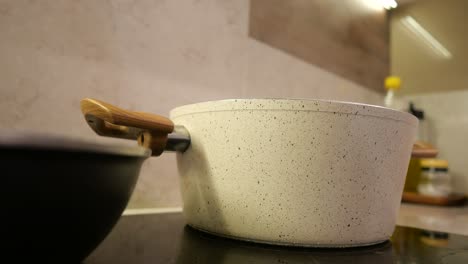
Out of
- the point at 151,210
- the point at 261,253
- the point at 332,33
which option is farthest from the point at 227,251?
the point at 332,33

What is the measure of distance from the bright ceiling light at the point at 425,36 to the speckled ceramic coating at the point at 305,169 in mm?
1407

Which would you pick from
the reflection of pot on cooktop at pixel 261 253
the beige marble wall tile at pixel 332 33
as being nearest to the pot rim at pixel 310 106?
the reflection of pot on cooktop at pixel 261 253

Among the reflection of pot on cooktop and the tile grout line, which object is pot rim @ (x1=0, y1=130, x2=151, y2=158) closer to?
the reflection of pot on cooktop

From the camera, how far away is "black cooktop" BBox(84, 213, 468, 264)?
35cm

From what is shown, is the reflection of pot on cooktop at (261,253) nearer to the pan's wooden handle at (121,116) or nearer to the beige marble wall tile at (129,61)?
the pan's wooden handle at (121,116)

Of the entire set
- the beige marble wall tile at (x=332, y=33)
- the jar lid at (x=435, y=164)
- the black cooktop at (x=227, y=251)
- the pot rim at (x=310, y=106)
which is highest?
the beige marble wall tile at (x=332, y=33)

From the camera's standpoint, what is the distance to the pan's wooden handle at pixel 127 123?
1.18 feet

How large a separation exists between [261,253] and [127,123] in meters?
0.21

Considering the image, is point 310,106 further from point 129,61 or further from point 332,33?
point 332,33

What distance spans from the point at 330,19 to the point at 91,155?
1136mm

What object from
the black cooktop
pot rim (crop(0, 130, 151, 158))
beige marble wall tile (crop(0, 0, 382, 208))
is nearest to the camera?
pot rim (crop(0, 130, 151, 158))

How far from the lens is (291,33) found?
3.34 ft

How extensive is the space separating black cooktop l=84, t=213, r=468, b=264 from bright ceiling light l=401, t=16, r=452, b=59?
1.33 meters

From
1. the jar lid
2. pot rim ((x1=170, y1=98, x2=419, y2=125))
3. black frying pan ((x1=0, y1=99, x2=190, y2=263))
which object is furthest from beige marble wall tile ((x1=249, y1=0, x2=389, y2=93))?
black frying pan ((x1=0, y1=99, x2=190, y2=263))
